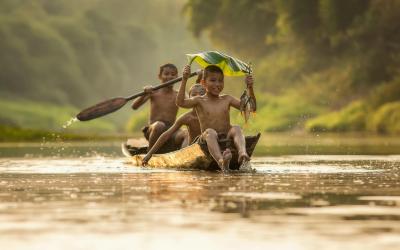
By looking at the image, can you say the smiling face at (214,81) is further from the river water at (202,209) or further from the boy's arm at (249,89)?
the river water at (202,209)

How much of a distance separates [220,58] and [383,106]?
89.4 feet

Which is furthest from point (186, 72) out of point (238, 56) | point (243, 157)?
point (238, 56)

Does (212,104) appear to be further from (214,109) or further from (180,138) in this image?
(180,138)

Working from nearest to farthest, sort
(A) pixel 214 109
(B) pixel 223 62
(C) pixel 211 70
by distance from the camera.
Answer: (A) pixel 214 109, (C) pixel 211 70, (B) pixel 223 62

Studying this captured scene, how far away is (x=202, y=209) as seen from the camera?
1005cm

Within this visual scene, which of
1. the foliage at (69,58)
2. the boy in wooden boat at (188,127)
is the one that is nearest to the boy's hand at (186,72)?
the boy in wooden boat at (188,127)

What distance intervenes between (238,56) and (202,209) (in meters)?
57.1

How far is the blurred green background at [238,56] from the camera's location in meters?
49.1

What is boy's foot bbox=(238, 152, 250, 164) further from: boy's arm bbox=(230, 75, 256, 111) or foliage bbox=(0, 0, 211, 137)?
foliage bbox=(0, 0, 211, 137)

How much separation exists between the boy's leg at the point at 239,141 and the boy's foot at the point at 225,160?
14cm

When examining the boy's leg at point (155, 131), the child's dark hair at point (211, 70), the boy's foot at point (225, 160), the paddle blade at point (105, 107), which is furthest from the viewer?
the paddle blade at point (105, 107)

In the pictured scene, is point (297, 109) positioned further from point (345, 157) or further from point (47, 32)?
point (47, 32)

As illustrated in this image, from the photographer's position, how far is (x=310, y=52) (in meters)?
57.2

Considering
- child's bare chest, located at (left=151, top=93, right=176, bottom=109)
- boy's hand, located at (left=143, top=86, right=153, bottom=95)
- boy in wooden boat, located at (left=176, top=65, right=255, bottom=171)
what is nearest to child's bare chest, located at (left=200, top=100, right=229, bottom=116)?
boy in wooden boat, located at (left=176, top=65, right=255, bottom=171)
